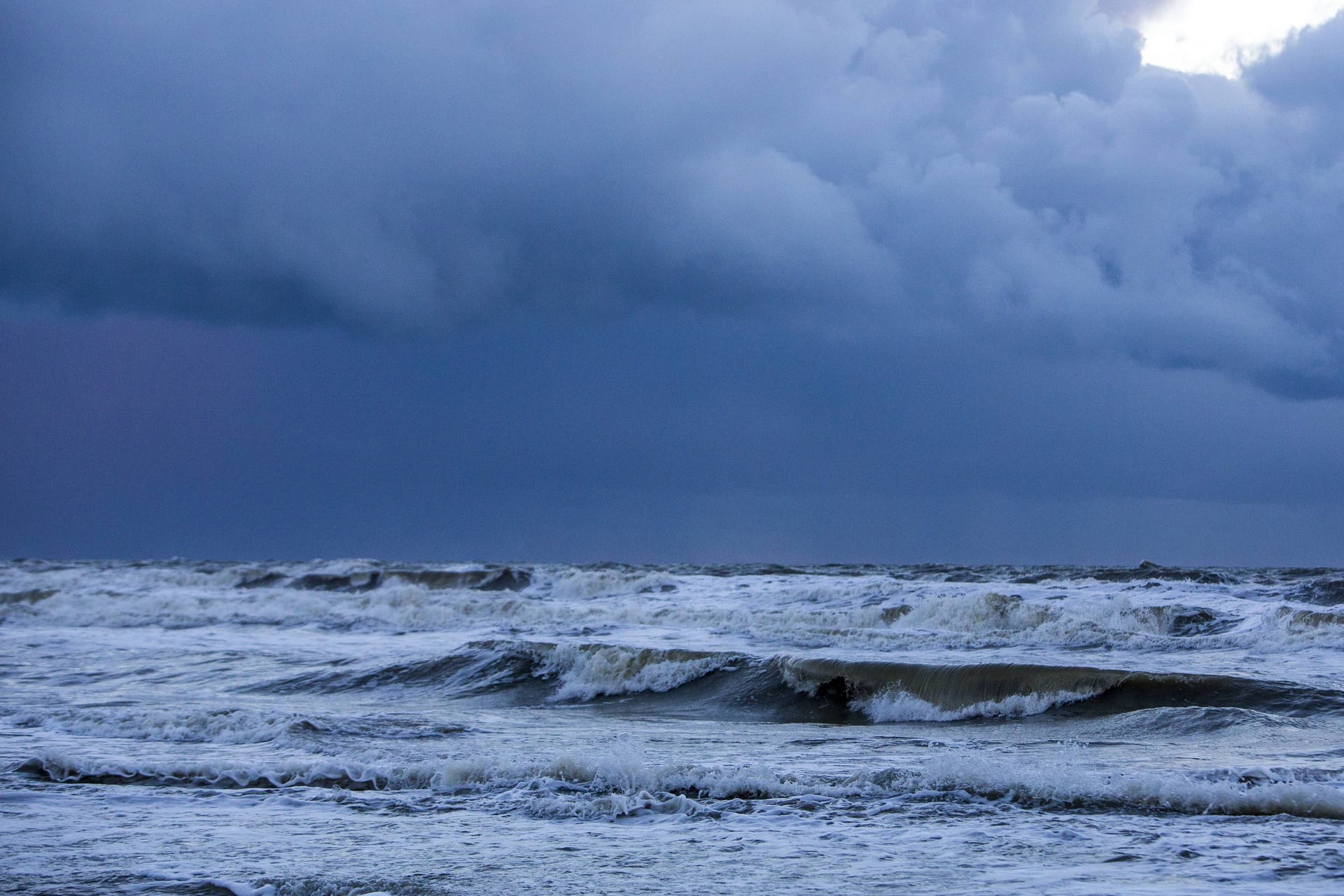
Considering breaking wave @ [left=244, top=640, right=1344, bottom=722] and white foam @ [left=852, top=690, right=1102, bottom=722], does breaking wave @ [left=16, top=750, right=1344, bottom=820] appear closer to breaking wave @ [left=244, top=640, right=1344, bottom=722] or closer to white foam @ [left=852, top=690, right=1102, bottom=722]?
white foam @ [left=852, top=690, right=1102, bottom=722]

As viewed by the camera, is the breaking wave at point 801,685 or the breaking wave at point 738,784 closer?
the breaking wave at point 738,784

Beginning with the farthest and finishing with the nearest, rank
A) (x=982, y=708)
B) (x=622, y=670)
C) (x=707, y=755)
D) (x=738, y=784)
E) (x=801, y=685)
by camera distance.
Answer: (x=622, y=670) < (x=801, y=685) < (x=982, y=708) < (x=707, y=755) < (x=738, y=784)

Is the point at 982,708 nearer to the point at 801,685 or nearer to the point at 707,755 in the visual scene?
the point at 801,685

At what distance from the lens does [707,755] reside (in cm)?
925

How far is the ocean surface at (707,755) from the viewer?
18.6 ft

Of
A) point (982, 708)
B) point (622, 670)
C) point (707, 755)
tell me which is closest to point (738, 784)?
point (707, 755)

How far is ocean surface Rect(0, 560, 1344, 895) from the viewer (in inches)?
223

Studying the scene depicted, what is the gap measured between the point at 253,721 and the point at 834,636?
36.5ft

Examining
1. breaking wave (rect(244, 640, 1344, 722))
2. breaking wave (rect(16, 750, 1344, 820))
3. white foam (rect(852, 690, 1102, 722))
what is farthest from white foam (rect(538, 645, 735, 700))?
breaking wave (rect(16, 750, 1344, 820))

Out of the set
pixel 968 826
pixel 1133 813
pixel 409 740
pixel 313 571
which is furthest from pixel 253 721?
pixel 313 571

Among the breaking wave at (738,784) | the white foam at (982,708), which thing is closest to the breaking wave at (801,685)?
the white foam at (982,708)

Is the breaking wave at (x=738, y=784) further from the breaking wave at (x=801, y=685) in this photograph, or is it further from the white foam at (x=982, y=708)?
the breaking wave at (x=801, y=685)

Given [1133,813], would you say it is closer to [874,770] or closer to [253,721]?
[874,770]

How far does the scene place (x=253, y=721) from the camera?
35.1ft
